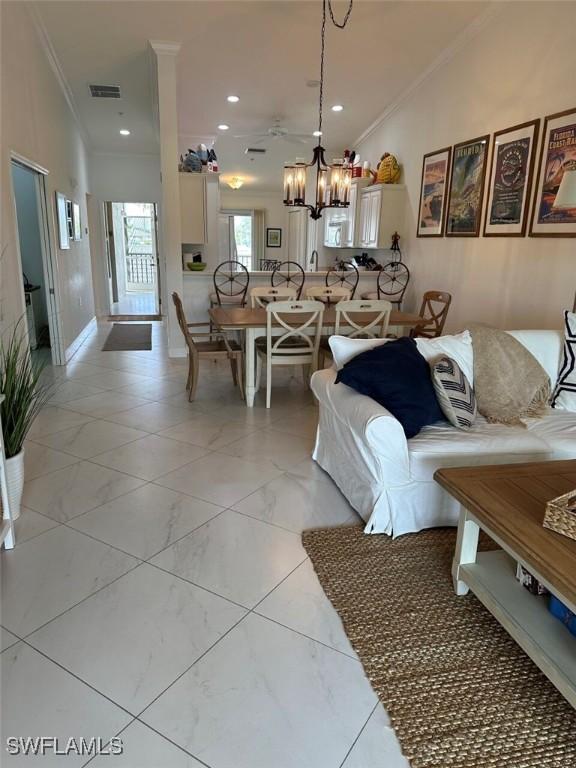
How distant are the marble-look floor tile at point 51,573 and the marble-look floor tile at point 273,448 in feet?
3.88

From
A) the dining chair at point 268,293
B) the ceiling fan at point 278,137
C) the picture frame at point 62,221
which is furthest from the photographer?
the ceiling fan at point 278,137

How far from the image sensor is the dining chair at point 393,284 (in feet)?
21.5

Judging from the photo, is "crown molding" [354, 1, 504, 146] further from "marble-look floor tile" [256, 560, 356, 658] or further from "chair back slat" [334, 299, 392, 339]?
"marble-look floor tile" [256, 560, 356, 658]

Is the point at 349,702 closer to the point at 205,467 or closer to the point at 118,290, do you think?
the point at 205,467

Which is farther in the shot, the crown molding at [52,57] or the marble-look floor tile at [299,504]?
the crown molding at [52,57]

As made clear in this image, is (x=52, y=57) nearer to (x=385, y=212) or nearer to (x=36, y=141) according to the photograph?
(x=36, y=141)

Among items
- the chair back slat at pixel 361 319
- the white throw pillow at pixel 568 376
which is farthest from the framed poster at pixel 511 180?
the white throw pillow at pixel 568 376

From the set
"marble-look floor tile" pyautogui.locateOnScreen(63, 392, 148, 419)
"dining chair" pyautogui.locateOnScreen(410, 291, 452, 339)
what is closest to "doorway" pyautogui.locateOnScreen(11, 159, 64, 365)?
"marble-look floor tile" pyautogui.locateOnScreen(63, 392, 148, 419)

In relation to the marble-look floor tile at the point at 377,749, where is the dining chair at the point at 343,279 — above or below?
above

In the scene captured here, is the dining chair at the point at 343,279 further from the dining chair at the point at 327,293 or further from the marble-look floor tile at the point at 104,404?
the marble-look floor tile at the point at 104,404

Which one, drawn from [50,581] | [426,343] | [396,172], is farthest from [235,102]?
[50,581]

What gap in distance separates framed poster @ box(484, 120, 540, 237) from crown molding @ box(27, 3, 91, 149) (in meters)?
4.22

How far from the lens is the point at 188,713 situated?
148 centimetres

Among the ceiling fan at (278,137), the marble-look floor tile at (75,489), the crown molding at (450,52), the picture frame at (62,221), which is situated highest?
the crown molding at (450,52)
